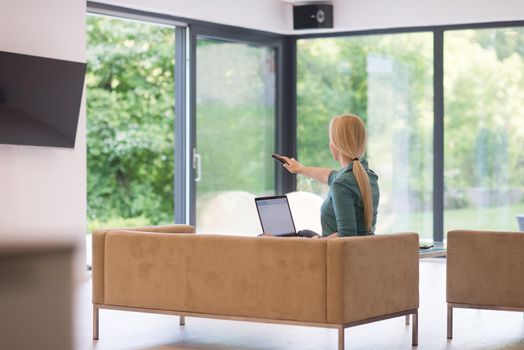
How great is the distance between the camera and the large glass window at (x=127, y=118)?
13.4 metres

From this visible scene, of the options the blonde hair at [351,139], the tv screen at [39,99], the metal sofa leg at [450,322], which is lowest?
the metal sofa leg at [450,322]

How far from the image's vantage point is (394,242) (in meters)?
4.30

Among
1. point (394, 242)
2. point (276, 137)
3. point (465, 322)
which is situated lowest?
point (465, 322)

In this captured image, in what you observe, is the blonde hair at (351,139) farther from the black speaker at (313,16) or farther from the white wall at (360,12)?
the black speaker at (313,16)

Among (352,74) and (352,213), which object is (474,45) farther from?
(352,213)

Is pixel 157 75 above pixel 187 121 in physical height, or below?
above

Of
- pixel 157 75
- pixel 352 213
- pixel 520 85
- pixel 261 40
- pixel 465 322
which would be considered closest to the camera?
pixel 352 213

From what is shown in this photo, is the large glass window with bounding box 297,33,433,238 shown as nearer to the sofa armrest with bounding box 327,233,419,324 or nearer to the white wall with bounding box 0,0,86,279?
the white wall with bounding box 0,0,86,279

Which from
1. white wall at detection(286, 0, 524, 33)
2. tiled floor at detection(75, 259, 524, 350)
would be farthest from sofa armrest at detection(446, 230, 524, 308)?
white wall at detection(286, 0, 524, 33)

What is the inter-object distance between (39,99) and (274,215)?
2.57 meters

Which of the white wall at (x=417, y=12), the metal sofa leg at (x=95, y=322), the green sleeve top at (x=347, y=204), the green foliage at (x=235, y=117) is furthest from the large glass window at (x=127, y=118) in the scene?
the green sleeve top at (x=347, y=204)

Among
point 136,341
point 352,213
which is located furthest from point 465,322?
point 136,341

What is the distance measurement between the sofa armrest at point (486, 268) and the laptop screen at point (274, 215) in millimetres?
895

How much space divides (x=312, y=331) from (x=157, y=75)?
30.6 ft
